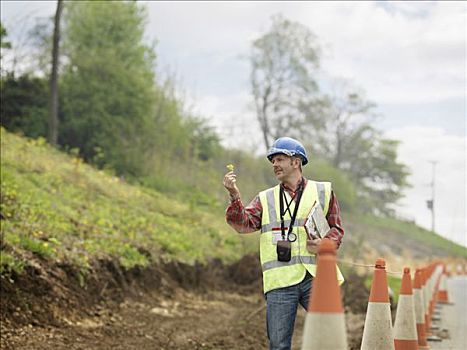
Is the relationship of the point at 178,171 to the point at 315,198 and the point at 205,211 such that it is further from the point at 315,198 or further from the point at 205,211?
the point at 315,198

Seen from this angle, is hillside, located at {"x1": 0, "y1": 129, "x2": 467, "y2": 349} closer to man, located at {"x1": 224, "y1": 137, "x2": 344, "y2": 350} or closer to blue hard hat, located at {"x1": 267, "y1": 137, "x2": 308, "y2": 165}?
man, located at {"x1": 224, "y1": 137, "x2": 344, "y2": 350}

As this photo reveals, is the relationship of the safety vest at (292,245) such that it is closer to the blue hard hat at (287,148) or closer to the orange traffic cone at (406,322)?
the blue hard hat at (287,148)

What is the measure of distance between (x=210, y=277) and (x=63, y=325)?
946 cm

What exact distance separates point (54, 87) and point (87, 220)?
1829 cm

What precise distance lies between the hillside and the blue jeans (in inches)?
189

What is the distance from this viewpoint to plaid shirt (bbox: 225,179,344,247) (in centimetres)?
576

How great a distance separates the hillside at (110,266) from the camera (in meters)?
11.3

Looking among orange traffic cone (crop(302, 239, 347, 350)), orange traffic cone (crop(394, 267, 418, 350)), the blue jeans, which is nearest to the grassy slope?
orange traffic cone (crop(394, 267, 418, 350))

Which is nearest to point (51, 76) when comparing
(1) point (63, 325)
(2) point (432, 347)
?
(1) point (63, 325)

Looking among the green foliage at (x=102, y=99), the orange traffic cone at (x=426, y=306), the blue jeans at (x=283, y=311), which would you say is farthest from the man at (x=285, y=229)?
the green foliage at (x=102, y=99)

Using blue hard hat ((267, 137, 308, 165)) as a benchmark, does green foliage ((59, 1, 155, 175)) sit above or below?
above

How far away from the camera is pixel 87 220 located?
18562mm

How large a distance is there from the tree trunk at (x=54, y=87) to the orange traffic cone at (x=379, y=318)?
29513 millimetres

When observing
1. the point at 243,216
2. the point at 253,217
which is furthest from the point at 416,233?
the point at 243,216
